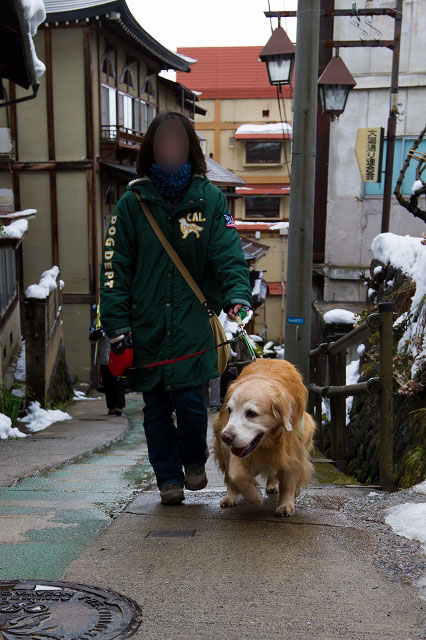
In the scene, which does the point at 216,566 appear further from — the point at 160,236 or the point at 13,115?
the point at 13,115

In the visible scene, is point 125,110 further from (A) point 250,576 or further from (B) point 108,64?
(A) point 250,576

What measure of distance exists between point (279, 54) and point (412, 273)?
3.27 metres

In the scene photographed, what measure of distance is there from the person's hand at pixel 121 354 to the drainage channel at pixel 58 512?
78 cm

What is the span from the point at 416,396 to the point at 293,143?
280 centimetres

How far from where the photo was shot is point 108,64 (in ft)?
65.1

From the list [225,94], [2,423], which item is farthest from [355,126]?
[225,94]

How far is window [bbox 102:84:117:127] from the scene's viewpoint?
64.9 ft

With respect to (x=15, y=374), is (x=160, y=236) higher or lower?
higher

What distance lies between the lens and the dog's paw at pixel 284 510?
3.64 metres

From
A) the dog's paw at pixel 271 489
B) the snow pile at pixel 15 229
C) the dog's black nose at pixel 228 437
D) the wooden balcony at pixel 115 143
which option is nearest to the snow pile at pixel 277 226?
the wooden balcony at pixel 115 143

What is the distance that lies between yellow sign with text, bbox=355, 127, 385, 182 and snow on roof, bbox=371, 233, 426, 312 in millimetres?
5850

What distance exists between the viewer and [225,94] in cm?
4112

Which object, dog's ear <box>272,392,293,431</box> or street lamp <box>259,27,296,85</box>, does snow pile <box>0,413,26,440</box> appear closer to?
dog's ear <box>272,392,293,431</box>

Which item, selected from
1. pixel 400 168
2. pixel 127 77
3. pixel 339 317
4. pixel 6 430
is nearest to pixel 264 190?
pixel 127 77
